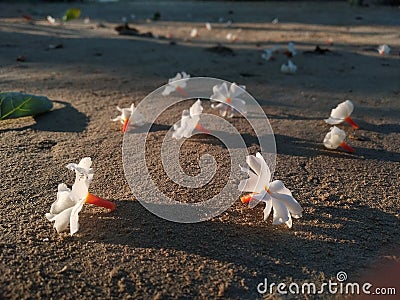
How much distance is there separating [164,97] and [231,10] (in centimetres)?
550

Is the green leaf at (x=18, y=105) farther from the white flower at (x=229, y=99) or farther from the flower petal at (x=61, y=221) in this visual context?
the flower petal at (x=61, y=221)

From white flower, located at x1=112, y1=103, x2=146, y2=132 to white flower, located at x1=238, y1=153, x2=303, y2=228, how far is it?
91cm

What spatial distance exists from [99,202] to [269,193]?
21.4 inches

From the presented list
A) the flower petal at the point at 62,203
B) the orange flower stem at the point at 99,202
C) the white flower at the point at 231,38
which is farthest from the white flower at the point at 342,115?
the white flower at the point at 231,38

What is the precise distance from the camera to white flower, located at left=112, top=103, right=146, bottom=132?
2164 millimetres

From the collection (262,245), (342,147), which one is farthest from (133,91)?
(262,245)

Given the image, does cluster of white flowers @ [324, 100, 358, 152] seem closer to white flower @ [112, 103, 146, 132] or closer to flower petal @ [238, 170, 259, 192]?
flower petal @ [238, 170, 259, 192]

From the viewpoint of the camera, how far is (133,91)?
283 centimetres

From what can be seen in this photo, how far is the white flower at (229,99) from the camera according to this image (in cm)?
229

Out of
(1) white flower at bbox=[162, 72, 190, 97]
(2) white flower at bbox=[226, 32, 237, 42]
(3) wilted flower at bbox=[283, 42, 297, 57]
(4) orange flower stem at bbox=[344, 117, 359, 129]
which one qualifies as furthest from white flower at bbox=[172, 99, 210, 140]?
(2) white flower at bbox=[226, 32, 237, 42]

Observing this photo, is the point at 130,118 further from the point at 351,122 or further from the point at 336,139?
the point at 351,122

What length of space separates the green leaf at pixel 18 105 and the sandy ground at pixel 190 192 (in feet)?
0.14

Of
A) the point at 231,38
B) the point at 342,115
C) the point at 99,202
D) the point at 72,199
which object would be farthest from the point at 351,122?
the point at 231,38

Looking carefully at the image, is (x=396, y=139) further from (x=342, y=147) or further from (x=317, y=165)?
(x=317, y=165)
